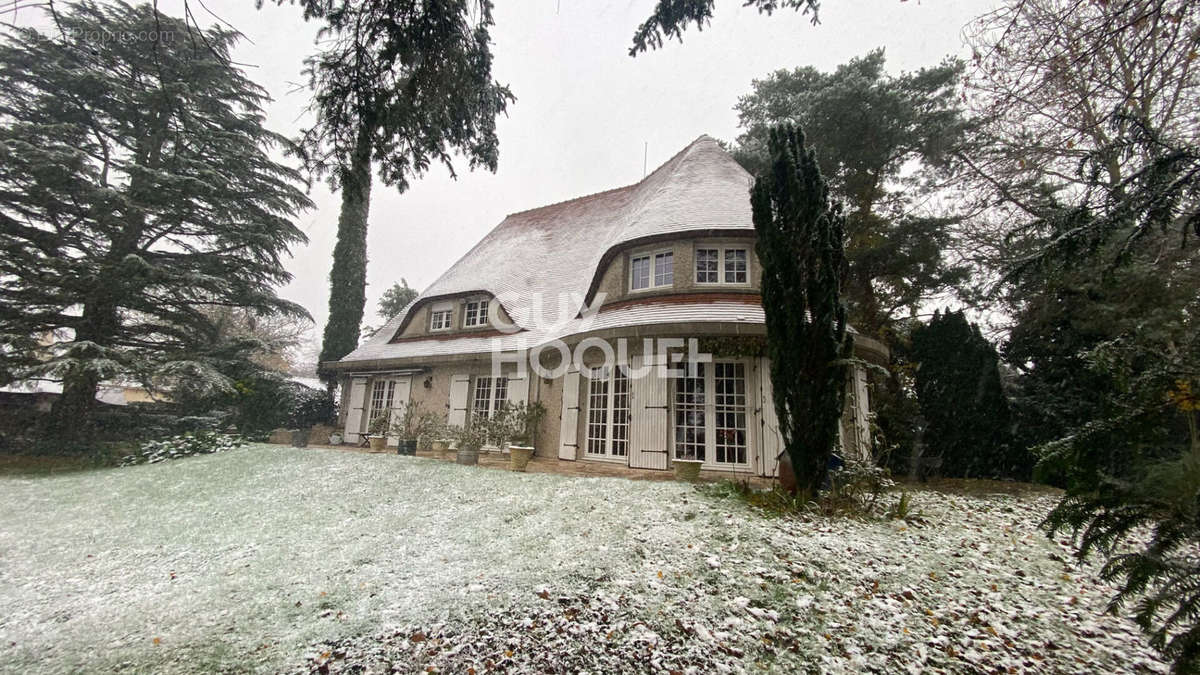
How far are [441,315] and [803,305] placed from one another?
11146mm

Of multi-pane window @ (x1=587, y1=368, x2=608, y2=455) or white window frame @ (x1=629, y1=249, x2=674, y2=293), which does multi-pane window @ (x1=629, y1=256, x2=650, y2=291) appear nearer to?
white window frame @ (x1=629, y1=249, x2=674, y2=293)

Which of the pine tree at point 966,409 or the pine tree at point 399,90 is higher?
the pine tree at point 399,90

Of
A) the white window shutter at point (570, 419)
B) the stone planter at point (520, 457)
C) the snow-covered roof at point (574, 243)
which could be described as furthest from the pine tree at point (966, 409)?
the stone planter at point (520, 457)

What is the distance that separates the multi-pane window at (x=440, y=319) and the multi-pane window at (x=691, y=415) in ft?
26.4

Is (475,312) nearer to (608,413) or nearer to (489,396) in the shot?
(489,396)

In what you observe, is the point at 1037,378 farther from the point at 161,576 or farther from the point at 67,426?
the point at 67,426

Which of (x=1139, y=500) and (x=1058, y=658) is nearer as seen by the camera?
(x=1139, y=500)

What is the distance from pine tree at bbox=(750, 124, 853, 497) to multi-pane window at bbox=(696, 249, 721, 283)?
116 inches

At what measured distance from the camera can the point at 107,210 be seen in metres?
12.2

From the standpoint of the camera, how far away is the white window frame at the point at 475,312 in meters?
13.5

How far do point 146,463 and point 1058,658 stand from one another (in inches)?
611

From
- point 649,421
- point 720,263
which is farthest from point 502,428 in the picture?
point 720,263

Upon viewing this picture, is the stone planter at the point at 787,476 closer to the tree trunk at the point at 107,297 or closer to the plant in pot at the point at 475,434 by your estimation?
the plant in pot at the point at 475,434

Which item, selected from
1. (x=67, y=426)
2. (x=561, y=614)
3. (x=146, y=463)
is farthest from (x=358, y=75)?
(x=67, y=426)
